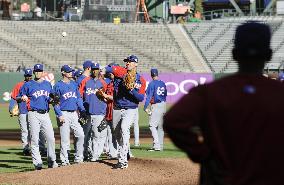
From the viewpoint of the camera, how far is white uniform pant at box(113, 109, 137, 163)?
15.2 metres

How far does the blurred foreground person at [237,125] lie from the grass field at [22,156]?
39.0ft

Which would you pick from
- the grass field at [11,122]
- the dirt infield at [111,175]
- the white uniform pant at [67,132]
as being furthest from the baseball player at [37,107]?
the grass field at [11,122]

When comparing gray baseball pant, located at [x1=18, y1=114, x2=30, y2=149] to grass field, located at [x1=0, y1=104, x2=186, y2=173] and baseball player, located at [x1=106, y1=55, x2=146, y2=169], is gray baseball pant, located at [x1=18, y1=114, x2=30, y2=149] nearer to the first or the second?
grass field, located at [x1=0, y1=104, x2=186, y2=173]

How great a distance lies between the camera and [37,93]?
15.6m

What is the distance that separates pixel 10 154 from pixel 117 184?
7.11 meters

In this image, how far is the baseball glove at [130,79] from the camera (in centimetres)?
1515

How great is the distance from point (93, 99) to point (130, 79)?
2.43m

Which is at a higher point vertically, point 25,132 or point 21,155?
point 25,132

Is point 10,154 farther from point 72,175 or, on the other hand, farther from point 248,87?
point 248,87

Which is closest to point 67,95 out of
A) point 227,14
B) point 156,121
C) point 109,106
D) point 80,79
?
point 109,106

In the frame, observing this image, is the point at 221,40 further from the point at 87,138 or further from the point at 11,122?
the point at 87,138

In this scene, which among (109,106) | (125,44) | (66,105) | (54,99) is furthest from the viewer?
(125,44)

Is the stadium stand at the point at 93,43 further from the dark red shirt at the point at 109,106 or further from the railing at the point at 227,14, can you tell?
the dark red shirt at the point at 109,106

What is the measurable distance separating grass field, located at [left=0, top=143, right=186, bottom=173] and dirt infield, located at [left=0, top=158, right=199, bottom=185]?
6.50ft
